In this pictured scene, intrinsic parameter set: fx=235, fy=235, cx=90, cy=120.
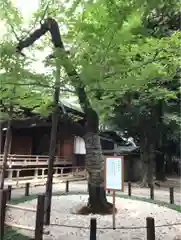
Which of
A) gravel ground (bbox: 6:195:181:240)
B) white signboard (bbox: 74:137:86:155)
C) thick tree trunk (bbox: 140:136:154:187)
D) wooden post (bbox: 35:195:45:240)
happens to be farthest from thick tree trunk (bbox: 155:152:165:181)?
wooden post (bbox: 35:195:45:240)

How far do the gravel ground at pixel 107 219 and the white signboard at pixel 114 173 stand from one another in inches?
37.4

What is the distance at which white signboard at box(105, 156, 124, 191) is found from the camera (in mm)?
5527

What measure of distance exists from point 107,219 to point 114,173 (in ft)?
4.26

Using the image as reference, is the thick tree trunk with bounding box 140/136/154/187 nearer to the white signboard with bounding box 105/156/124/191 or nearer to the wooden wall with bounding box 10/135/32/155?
the wooden wall with bounding box 10/135/32/155

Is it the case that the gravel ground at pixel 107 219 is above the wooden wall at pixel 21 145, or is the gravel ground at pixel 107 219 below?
below

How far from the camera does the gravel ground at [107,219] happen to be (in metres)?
4.96

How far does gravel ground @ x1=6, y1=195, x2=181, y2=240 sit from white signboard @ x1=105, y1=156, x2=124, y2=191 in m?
0.95

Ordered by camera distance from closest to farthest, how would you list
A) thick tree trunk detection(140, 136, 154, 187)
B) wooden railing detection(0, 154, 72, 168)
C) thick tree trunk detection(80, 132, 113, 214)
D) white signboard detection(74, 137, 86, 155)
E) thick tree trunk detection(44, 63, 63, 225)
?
1. thick tree trunk detection(44, 63, 63, 225)
2. thick tree trunk detection(80, 132, 113, 214)
3. wooden railing detection(0, 154, 72, 168)
4. thick tree trunk detection(140, 136, 154, 187)
5. white signboard detection(74, 137, 86, 155)

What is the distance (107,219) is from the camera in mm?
5984

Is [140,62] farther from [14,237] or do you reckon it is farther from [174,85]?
[174,85]

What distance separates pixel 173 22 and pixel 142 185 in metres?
9.69

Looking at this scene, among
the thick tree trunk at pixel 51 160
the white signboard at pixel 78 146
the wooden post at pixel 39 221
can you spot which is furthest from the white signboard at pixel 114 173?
the white signboard at pixel 78 146

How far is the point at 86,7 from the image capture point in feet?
14.4

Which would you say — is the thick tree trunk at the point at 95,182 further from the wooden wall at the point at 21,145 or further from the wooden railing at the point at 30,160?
the wooden wall at the point at 21,145
